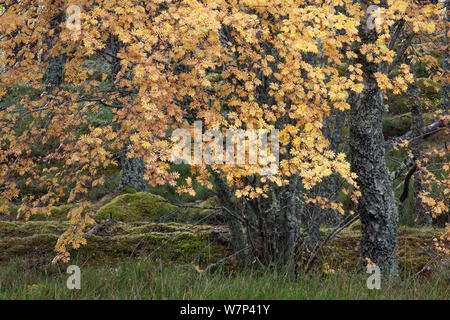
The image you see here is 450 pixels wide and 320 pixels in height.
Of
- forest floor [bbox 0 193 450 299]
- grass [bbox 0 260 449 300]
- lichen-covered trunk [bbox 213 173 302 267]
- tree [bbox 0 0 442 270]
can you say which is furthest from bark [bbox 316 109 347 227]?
grass [bbox 0 260 449 300]

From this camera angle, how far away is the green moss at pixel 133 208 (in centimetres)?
769

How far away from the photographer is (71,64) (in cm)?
475

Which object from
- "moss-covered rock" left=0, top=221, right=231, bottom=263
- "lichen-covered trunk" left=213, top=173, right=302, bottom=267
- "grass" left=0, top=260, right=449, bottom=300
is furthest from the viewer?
"moss-covered rock" left=0, top=221, right=231, bottom=263

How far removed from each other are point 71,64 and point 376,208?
410 cm

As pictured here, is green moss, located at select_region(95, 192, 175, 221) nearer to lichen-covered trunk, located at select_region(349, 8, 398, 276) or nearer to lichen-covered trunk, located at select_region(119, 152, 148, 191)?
lichen-covered trunk, located at select_region(119, 152, 148, 191)

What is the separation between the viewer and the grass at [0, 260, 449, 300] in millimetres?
3367

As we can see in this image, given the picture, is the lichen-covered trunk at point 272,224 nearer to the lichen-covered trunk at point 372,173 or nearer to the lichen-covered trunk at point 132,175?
the lichen-covered trunk at point 372,173

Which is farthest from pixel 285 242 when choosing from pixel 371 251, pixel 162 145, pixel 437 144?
pixel 437 144

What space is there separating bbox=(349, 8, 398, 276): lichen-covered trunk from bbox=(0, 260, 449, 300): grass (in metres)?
0.83

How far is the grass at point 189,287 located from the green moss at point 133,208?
3694mm

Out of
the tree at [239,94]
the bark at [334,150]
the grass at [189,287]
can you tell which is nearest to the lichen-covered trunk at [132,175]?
the tree at [239,94]

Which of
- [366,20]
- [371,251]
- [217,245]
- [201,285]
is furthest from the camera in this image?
[217,245]

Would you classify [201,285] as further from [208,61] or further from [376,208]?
Result: [376,208]

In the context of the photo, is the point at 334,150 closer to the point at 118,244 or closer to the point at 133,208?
the point at 118,244
